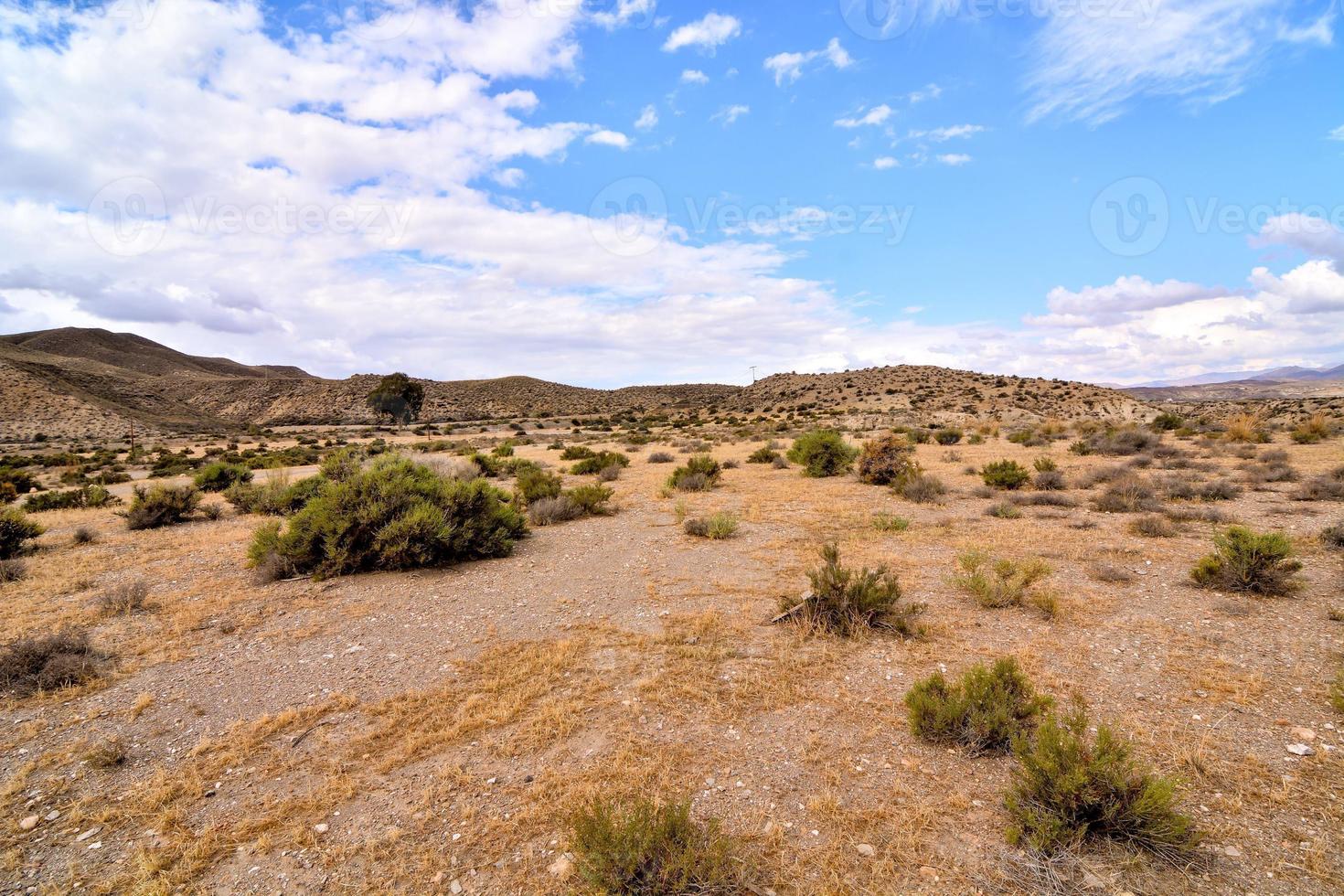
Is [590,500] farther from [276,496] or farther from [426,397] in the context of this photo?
[426,397]

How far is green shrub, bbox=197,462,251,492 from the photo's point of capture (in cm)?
1684

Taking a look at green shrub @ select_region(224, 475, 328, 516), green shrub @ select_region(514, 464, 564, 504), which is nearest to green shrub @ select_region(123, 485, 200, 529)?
green shrub @ select_region(224, 475, 328, 516)

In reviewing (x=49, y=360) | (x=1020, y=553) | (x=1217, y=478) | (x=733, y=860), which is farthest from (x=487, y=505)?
(x=49, y=360)

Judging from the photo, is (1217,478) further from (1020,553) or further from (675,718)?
(675,718)

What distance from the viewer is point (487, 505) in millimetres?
9836

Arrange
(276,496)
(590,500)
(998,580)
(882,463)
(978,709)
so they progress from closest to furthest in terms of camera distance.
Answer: (978,709), (998,580), (590,500), (276,496), (882,463)

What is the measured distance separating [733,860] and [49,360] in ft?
318

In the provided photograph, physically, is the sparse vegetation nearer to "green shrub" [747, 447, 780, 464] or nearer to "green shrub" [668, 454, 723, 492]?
"green shrub" [668, 454, 723, 492]

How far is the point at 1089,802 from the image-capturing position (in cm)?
320

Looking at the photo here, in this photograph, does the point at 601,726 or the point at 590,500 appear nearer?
the point at 601,726

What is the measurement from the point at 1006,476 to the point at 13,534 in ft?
64.1

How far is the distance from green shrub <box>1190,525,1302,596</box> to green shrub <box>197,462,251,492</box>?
833 inches

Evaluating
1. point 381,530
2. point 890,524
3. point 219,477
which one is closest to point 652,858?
point 381,530

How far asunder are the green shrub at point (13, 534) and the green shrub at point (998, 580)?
575 inches
